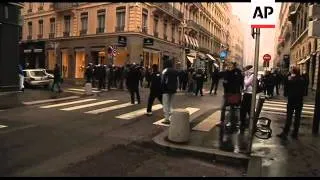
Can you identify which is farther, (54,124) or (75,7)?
(75,7)

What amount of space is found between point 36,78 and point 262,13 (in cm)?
1968

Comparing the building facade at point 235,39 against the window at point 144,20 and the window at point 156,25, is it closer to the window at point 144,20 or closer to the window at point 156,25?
the window at point 156,25

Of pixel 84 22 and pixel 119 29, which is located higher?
pixel 84 22

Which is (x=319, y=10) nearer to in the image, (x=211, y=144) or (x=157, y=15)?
(x=211, y=144)

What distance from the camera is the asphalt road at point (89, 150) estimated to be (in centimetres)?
687

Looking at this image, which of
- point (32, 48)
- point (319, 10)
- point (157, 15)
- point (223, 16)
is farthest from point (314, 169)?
point (223, 16)

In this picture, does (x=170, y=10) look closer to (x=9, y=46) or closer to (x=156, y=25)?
(x=156, y=25)

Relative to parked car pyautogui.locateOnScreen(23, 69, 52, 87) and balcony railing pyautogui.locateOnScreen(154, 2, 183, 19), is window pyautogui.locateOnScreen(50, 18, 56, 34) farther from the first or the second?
parked car pyautogui.locateOnScreen(23, 69, 52, 87)

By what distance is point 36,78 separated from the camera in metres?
25.5

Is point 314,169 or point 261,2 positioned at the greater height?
point 261,2

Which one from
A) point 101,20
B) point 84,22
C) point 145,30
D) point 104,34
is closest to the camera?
point 145,30

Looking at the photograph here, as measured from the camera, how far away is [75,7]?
136 ft

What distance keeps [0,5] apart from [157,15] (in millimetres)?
22912

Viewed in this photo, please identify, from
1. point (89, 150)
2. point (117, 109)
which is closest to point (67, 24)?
point (117, 109)
